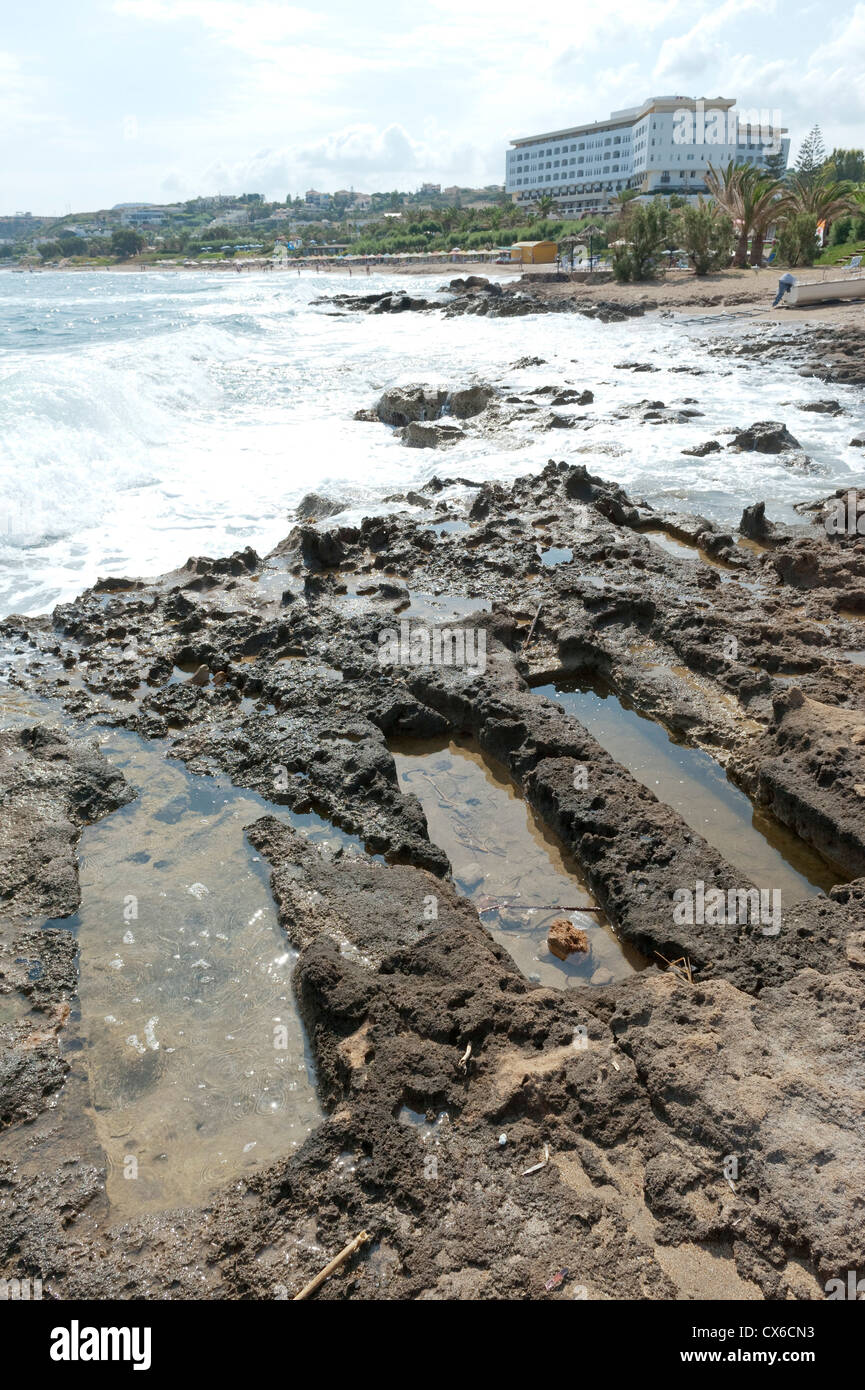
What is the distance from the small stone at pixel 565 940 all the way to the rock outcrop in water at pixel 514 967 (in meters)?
0.27

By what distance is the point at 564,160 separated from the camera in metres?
117

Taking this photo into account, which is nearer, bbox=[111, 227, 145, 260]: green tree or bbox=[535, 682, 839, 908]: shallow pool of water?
bbox=[535, 682, 839, 908]: shallow pool of water

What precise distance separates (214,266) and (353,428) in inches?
3800

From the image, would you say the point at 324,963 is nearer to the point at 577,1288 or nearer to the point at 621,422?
the point at 577,1288

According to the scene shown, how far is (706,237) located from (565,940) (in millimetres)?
43621

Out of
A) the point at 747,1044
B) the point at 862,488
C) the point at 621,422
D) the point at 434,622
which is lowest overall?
the point at 747,1044

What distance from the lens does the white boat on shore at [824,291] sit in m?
30.3

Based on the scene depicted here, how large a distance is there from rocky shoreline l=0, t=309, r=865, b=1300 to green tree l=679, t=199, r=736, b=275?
36356 mm

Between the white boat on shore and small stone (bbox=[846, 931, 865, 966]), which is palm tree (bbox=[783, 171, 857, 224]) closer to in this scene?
the white boat on shore

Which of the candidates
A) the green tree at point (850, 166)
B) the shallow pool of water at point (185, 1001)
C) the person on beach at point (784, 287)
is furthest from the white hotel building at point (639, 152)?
the shallow pool of water at point (185, 1001)

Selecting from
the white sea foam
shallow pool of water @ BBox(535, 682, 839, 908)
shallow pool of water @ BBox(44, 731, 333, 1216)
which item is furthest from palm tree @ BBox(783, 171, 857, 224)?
shallow pool of water @ BBox(44, 731, 333, 1216)

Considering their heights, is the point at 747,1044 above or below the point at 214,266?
below

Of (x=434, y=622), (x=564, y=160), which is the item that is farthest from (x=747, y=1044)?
(x=564, y=160)

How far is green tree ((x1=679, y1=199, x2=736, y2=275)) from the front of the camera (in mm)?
39562
